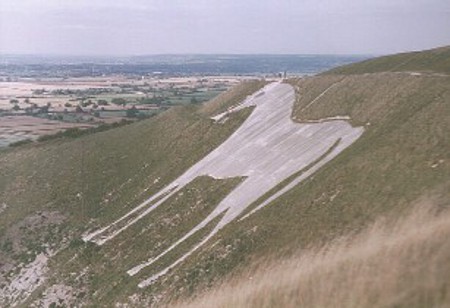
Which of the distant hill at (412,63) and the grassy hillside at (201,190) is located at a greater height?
the distant hill at (412,63)

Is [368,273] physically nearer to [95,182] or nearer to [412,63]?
[95,182]

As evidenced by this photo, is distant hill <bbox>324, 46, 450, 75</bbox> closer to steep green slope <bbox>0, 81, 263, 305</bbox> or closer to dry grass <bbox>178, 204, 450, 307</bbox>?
steep green slope <bbox>0, 81, 263, 305</bbox>

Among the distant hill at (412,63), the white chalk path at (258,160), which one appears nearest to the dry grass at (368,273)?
the white chalk path at (258,160)

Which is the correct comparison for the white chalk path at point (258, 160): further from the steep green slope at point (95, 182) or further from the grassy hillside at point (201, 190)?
the steep green slope at point (95, 182)

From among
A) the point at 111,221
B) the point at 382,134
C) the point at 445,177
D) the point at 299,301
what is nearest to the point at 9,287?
the point at 111,221

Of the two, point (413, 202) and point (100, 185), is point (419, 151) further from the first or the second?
point (100, 185)

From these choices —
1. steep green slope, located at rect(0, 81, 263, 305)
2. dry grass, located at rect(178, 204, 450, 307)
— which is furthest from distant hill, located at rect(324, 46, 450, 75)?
dry grass, located at rect(178, 204, 450, 307)
